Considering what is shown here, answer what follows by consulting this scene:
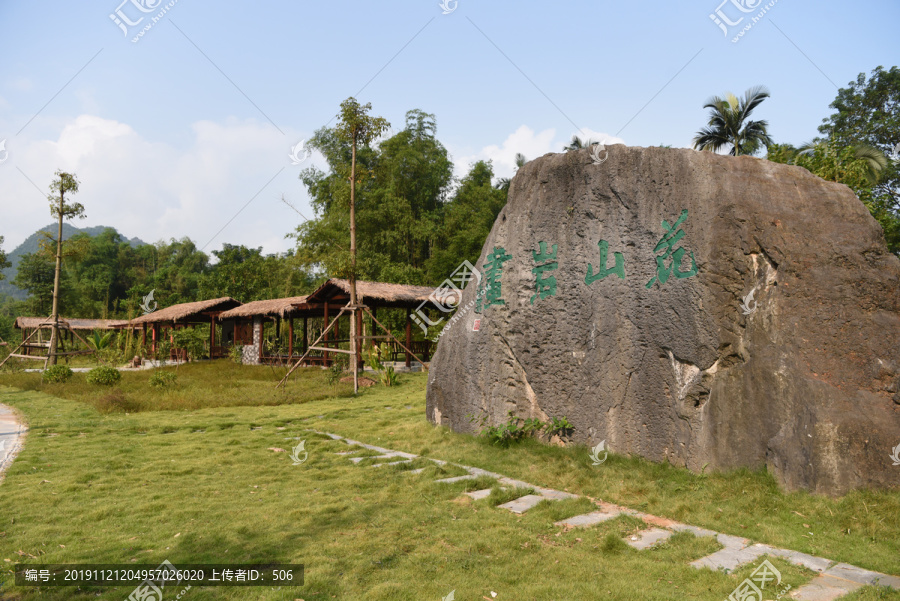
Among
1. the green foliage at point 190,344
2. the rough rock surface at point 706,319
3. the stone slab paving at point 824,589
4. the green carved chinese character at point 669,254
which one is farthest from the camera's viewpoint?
the green foliage at point 190,344

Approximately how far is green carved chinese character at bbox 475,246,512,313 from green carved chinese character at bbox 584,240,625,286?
1.10 metres

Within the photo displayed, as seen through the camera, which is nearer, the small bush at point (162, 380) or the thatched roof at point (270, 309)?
the small bush at point (162, 380)

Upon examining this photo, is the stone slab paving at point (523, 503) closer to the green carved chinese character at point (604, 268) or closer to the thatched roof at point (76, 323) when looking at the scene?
the green carved chinese character at point (604, 268)

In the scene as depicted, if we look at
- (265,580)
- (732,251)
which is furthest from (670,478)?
(265,580)

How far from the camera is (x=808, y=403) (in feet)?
13.4

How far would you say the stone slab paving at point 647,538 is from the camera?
3555mm

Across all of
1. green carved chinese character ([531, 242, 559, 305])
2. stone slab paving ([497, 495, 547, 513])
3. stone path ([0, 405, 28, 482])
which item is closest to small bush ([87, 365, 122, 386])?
stone path ([0, 405, 28, 482])

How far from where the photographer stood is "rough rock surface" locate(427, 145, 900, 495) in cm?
413

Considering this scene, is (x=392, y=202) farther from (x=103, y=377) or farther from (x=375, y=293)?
(x=103, y=377)

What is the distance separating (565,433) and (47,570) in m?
4.26

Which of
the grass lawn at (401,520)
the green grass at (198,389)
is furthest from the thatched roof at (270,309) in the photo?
the grass lawn at (401,520)

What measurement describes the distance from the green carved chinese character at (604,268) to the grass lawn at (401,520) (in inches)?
66.1

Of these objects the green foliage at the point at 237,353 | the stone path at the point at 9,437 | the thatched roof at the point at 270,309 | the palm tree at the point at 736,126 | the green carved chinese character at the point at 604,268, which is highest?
the palm tree at the point at 736,126

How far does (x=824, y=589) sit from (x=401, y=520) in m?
2.56
